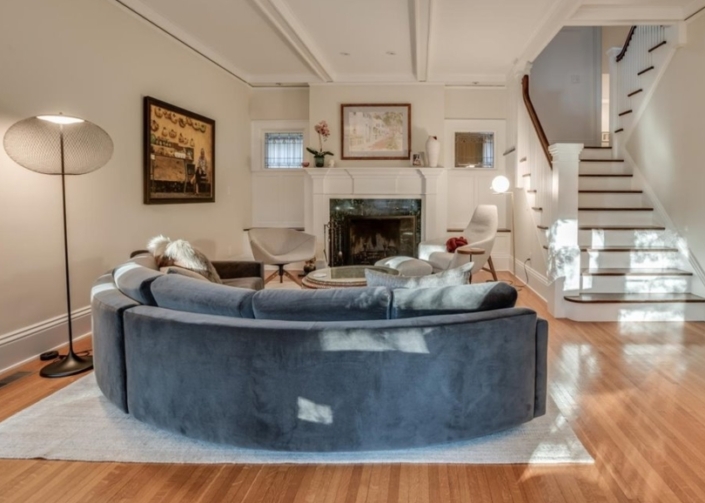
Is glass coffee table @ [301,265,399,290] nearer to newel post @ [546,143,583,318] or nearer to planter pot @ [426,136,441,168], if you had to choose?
newel post @ [546,143,583,318]

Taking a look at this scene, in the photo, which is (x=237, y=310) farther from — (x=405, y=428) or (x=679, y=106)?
(x=679, y=106)

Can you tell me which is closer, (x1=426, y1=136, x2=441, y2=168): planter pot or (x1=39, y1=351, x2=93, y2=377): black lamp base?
(x1=39, y1=351, x2=93, y2=377): black lamp base

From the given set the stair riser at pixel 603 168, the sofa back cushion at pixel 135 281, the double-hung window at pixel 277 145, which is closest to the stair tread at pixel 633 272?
the stair riser at pixel 603 168

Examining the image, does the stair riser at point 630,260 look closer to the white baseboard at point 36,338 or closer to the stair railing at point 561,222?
the stair railing at point 561,222

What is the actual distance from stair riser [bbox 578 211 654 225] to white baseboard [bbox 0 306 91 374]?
4.85 metres

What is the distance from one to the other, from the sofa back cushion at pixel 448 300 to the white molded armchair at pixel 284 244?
3.41 metres

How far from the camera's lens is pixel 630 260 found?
15.5ft

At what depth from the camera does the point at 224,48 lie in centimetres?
547

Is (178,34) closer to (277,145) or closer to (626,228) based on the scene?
(277,145)

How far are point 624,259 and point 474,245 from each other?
1468 mm

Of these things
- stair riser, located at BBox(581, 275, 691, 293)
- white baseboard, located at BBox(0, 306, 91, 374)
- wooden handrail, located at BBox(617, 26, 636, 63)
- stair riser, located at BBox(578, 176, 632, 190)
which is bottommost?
white baseboard, located at BBox(0, 306, 91, 374)

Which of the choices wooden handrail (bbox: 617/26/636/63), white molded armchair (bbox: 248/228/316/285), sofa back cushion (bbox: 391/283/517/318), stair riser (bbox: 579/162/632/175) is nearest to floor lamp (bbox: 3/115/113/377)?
sofa back cushion (bbox: 391/283/517/318)

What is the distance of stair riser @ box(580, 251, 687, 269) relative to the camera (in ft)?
15.4

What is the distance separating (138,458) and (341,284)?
194 centimetres
